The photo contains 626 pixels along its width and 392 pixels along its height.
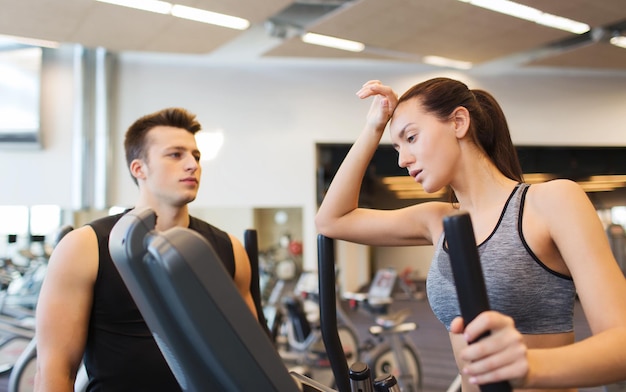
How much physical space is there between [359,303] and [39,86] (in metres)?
4.58

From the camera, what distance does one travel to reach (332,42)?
614 cm

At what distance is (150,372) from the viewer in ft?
5.12

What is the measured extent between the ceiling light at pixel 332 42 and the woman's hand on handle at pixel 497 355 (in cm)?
554

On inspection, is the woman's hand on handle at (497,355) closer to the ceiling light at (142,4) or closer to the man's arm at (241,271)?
the man's arm at (241,271)

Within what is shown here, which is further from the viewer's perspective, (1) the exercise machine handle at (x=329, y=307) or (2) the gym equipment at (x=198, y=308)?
(1) the exercise machine handle at (x=329, y=307)

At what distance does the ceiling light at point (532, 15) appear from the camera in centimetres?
145

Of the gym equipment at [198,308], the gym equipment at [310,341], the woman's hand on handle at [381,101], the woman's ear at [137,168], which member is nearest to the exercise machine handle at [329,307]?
the woman's hand on handle at [381,101]

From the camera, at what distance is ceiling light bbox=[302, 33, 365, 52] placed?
5.97 metres

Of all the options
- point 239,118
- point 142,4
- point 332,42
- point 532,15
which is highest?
point 332,42

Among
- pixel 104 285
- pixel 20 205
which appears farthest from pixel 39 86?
pixel 104 285

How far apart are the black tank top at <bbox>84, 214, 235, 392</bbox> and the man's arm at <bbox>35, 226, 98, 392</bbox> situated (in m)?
0.03

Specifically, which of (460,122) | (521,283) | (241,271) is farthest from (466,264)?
(241,271)

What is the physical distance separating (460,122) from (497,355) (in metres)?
0.56

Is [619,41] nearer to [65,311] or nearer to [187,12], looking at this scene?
[65,311]
